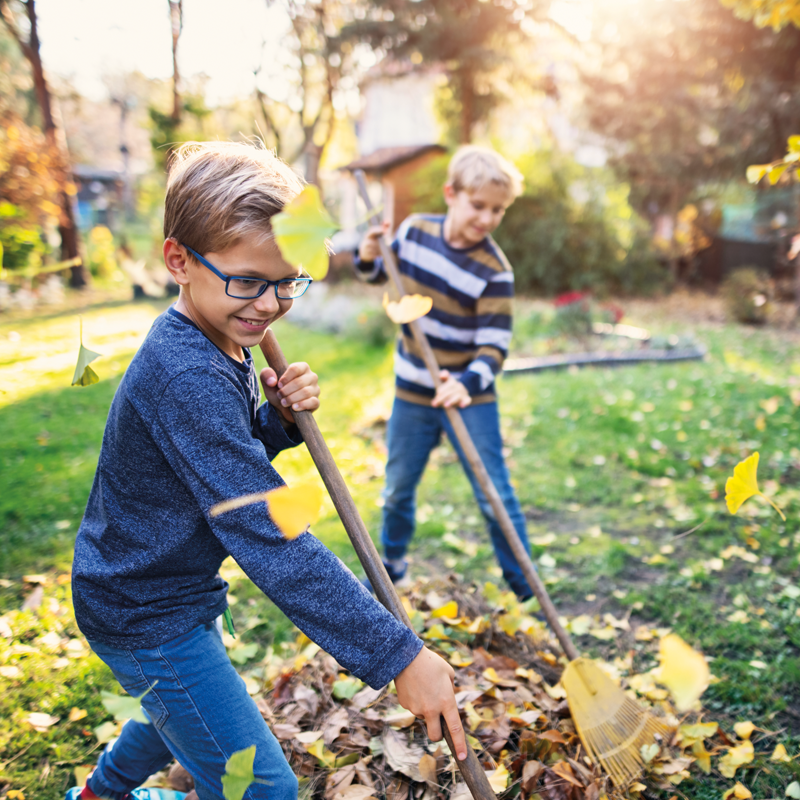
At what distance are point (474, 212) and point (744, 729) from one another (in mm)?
2234

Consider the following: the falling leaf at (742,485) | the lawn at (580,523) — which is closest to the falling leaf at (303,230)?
the falling leaf at (742,485)

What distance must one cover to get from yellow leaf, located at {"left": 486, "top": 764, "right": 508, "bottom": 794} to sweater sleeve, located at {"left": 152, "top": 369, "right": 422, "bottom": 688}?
812mm

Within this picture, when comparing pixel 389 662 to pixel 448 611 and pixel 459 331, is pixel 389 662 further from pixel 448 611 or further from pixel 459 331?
pixel 459 331

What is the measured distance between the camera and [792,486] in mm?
4227

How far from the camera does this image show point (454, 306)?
2.88m

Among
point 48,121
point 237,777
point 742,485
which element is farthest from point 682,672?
point 48,121

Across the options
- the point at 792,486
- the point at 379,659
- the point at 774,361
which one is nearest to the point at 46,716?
the point at 379,659

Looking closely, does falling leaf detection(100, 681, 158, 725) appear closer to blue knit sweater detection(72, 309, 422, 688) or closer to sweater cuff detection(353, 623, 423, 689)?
blue knit sweater detection(72, 309, 422, 688)

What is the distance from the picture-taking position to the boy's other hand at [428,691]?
47.4 inches

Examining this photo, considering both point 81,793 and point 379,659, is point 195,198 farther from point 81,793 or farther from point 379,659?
point 81,793

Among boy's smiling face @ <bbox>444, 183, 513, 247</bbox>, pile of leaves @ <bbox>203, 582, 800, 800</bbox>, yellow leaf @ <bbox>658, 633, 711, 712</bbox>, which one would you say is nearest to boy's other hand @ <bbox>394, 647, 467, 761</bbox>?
pile of leaves @ <bbox>203, 582, 800, 800</bbox>

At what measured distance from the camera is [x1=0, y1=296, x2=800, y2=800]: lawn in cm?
234

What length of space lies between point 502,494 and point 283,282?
5.85 feet

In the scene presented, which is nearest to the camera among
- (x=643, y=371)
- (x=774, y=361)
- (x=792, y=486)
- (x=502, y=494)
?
(x=502, y=494)
